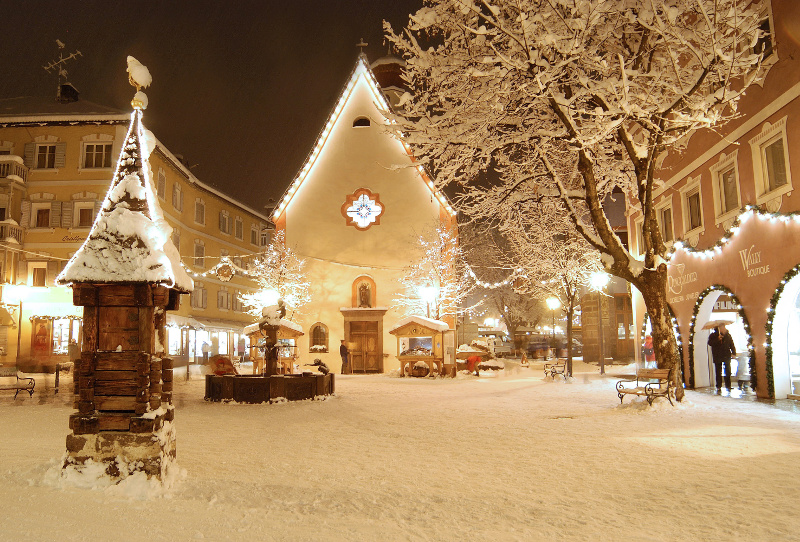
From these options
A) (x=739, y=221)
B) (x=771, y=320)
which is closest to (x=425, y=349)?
(x=739, y=221)

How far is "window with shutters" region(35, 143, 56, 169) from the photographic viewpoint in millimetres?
32594

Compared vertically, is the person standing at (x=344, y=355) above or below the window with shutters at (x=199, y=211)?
below

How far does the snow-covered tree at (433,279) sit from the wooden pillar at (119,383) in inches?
880

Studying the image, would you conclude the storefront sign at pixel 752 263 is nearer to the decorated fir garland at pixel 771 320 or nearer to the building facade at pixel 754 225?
the building facade at pixel 754 225

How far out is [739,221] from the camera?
1555cm

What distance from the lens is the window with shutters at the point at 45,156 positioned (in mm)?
32594

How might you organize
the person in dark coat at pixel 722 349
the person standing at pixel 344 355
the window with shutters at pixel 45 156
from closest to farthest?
the person in dark coat at pixel 722 349
the person standing at pixel 344 355
the window with shutters at pixel 45 156

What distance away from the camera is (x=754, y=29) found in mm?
12461

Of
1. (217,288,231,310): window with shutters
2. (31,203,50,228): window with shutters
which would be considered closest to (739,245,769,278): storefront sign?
(31,203,50,228): window with shutters

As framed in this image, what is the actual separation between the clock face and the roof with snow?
263 centimetres

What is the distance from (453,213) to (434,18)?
18833mm

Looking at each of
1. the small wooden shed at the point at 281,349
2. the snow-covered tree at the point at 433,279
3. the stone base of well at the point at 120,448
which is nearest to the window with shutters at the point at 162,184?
the small wooden shed at the point at 281,349

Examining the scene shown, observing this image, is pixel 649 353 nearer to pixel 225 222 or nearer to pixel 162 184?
pixel 162 184

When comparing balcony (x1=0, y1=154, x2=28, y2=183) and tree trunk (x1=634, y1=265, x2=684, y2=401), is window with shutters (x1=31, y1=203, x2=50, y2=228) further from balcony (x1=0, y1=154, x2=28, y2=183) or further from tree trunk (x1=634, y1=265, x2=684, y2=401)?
tree trunk (x1=634, y1=265, x2=684, y2=401)
